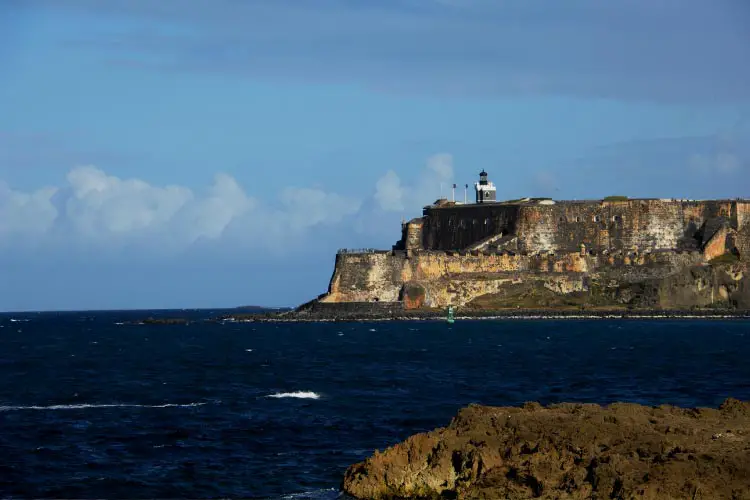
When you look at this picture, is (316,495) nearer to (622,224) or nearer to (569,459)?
(569,459)

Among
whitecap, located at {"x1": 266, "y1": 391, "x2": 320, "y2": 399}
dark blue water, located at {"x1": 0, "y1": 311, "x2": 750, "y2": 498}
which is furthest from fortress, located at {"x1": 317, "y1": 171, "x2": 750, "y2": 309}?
whitecap, located at {"x1": 266, "y1": 391, "x2": 320, "y2": 399}

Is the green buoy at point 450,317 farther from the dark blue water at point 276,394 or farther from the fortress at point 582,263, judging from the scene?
the dark blue water at point 276,394

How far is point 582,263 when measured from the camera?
9506 cm

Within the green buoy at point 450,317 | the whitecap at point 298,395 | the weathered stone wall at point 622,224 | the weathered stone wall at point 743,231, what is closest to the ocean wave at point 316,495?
the whitecap at point 298,395

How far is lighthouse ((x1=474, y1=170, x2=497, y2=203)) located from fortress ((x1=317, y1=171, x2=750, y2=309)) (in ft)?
31.9

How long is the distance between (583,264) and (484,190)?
1635 centimetres

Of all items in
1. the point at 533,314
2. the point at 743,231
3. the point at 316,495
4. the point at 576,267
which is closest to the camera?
the point at 316,495

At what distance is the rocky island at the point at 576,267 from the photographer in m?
92.4

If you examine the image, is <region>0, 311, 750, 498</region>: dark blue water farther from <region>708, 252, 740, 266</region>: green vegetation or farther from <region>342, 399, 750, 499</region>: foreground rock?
<region>708, 252, 740, 266</region>: green vegetation

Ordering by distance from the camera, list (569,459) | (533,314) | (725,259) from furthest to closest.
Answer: (725,259) → (533,314) → (569,459)

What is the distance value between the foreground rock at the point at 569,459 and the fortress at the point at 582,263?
7211 centimetres

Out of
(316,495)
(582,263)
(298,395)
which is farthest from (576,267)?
(316,495)

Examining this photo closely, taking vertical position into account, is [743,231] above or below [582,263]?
above

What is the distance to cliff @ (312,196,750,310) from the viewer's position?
9238 centimetres
